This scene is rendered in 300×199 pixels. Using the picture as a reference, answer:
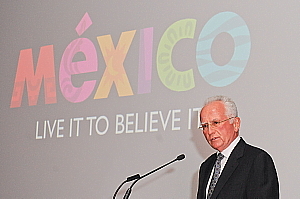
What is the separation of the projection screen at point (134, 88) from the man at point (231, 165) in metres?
0.69

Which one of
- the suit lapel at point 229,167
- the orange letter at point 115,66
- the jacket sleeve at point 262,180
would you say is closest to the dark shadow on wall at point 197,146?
the orange letter at point 115,66

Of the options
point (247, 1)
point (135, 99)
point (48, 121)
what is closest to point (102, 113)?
point (135, 99)

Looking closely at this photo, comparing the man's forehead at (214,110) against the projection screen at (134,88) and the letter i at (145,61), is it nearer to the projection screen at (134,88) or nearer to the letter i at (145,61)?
the projection screen at (134,88)

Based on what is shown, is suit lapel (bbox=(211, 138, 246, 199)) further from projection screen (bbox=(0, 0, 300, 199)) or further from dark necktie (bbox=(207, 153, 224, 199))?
projection screen (bbox=(0, 0, 300, 199))

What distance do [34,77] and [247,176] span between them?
2.98 m

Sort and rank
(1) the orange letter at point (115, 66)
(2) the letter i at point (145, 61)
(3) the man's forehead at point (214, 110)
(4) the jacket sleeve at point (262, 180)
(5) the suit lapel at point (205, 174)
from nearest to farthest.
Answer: (4) the jacket sleeve at point (262, 180) < (3) the man's forehead at point (214, 110) < (5) the suit lapel at point (205, 174) < (2) the letter i at point (145, 61) < (1) the orange letter at point (115, 66)

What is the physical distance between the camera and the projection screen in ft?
12.7

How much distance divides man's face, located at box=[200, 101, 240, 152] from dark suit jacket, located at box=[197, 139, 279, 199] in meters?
0.08

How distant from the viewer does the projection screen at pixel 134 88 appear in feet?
12.7

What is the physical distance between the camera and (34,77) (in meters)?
5.40

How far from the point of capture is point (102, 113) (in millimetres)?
4812

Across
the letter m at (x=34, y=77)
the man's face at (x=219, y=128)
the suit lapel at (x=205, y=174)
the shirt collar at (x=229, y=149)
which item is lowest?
the suit lapel at (x=205, y=174)

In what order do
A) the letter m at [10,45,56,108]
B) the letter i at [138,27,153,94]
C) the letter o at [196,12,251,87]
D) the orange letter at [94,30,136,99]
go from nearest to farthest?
1. the letter o at [196,12,251,87]
2. the letter i at [138,27,153,94]
3. the orange letter at [94,30,136,99]
4. the letter m at [10,45,56,108]

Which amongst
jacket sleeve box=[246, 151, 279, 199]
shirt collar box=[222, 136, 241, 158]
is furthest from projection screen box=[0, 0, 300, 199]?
jacket sleeve box=[246, 151, 279, 199]
